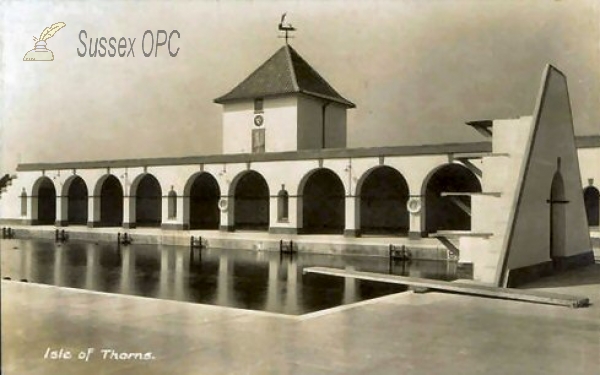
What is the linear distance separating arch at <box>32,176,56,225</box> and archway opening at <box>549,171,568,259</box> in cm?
3171

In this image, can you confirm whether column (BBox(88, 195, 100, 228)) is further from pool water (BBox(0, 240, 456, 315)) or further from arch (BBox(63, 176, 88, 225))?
arch (BBox(63, 176, 88, 225))

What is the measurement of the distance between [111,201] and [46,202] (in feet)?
14.5

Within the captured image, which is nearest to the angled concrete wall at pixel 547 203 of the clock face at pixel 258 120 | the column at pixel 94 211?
the clock face at pixel 258 120

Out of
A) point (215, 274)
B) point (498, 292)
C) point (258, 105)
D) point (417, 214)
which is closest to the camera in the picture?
point (498, 292)

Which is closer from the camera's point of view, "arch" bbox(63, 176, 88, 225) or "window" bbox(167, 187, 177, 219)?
"window" bbox(167, 187, 177, 219)

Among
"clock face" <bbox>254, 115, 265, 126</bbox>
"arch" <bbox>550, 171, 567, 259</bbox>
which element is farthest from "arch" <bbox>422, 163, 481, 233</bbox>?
"arch" <bbox>550, 171, 567, 259</bbox>

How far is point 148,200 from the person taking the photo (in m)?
39.9

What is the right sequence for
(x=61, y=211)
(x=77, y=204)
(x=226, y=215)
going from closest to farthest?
(x=226, y=215) → (x=61, y=211) → (x=77, y=204)

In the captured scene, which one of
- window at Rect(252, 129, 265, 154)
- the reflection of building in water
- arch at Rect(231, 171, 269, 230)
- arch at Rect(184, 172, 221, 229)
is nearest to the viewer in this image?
the reflection of building in water

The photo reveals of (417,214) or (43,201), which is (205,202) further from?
(417,214)

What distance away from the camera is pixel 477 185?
29.9 meters

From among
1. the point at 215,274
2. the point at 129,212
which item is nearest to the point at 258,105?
the point at 129,212

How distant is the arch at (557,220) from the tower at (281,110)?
18.8 metres

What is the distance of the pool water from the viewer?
40.9 feet
